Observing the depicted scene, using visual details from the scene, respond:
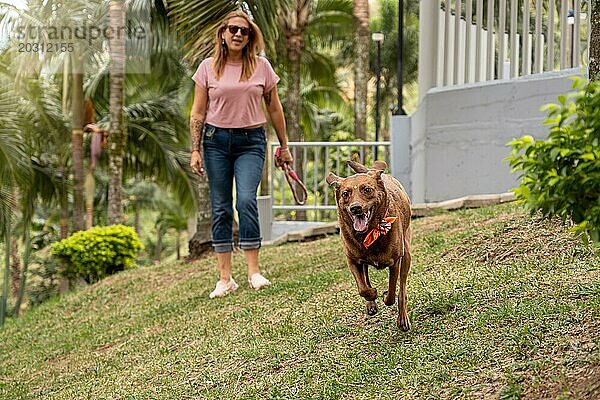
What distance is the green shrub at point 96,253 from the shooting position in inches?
595

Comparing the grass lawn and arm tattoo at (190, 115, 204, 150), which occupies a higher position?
arm tattoo at (190, 115, 204, 150)

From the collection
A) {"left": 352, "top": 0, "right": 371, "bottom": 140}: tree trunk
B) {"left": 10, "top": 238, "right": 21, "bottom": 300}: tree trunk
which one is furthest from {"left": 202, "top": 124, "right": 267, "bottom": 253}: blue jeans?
{"left": 10, "top": 238, "right": 21, "bottom": 300}: tree trunk

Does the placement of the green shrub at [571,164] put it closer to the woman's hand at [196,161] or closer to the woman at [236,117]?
the woman at [236,117]

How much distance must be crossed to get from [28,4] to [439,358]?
18.9m

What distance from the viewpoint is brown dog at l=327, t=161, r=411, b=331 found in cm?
521

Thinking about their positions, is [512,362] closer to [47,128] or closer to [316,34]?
[47,128]

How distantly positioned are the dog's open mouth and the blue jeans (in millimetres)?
3188

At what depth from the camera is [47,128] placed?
953 inches

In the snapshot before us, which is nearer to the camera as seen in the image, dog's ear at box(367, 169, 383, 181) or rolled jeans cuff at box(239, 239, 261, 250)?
dog's ear at box(367, 169, 383, 181)

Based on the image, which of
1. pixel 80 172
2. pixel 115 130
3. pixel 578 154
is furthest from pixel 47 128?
pixel 578 154

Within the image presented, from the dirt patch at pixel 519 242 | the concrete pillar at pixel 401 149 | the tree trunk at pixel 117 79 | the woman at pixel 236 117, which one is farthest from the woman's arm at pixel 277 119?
the tree trunk at pixel 117 79

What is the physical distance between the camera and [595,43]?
597cm

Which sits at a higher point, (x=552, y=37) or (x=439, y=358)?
(x=552, y=37)

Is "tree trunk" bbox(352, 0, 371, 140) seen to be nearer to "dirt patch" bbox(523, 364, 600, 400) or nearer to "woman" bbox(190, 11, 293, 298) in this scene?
"woman" bbox(190, 11, 293, 298)
